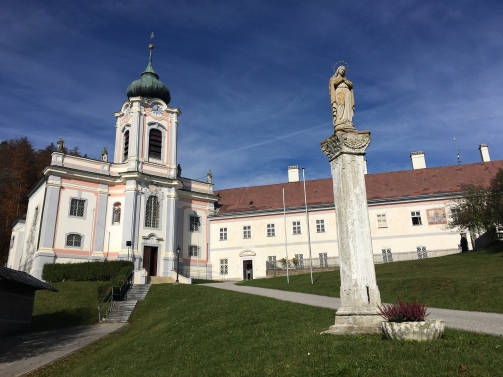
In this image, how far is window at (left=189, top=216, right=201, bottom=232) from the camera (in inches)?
1619

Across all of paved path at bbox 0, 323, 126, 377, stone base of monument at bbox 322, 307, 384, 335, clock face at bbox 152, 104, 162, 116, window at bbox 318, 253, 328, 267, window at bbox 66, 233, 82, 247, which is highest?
clock face at bbox 152, 104, 162, 116

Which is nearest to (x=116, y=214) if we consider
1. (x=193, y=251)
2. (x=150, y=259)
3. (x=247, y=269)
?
(x=150, y=259)

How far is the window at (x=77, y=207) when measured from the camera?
34594 millimetres

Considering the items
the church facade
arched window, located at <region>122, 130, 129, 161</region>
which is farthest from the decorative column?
arched window, located at <region>122, 130, 129, 161</region>

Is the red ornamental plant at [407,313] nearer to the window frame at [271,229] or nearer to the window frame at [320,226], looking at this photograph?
the window frame at [320,226]

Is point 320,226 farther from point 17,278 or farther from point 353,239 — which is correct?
point 353,239

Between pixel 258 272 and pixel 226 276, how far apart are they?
332cm

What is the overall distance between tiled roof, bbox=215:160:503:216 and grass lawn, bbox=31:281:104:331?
17957 mm

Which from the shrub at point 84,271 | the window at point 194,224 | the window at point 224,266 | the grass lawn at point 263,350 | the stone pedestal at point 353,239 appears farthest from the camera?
the window at point 194,224

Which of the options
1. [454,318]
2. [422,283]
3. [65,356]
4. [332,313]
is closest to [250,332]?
[332,313]

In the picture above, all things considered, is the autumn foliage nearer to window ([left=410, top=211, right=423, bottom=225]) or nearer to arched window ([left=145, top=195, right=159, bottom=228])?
arched window ([left=145, top=195, right=159, bottom=228])

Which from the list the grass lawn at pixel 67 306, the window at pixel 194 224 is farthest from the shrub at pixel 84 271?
the window at pixel 194 224

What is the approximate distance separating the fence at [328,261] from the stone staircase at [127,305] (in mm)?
13075

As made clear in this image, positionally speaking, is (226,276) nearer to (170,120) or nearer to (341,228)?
(170,120)
